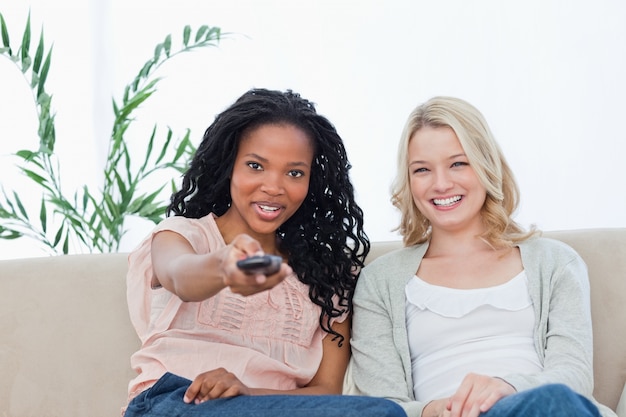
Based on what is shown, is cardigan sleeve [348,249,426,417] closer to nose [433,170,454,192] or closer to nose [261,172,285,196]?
nose [433,170,454,192]

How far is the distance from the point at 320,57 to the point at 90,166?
41.7 inches

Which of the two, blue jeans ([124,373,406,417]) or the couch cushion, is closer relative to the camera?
blue jeans ([124,373,406,417])

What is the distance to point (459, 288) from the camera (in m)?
1.78

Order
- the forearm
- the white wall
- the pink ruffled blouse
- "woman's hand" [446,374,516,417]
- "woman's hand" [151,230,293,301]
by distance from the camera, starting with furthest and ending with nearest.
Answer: the white wall, the pink ruffled blouse, "woman's hand" [446,374,516,417], the forearm, "woman's hand" [151,230,293,301]

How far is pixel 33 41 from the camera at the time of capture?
332 cm

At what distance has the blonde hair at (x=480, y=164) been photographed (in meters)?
1.80

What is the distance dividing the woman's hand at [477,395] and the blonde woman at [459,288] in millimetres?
155

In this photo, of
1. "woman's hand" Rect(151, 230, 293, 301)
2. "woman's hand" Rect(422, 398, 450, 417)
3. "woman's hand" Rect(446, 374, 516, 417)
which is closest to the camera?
"woman's hand" Rect(151, 230, 293, 301)

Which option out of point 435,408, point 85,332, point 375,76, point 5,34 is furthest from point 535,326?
point 5,34

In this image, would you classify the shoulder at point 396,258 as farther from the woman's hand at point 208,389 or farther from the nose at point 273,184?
the woman's hand at point 208,389

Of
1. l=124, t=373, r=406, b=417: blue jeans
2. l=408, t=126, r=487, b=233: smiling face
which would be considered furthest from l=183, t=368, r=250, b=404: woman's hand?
l=408, t=126, r=487, b=233: smiling face

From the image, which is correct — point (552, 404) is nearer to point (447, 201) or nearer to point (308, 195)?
point (447, 201)

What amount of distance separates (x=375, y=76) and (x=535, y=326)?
5.40 feet

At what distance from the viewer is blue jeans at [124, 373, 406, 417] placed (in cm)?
129
